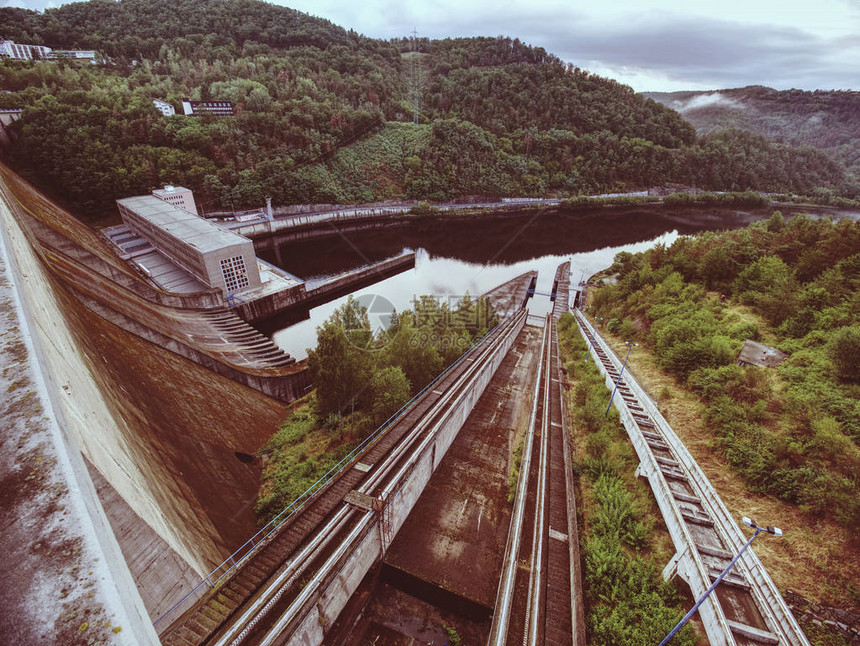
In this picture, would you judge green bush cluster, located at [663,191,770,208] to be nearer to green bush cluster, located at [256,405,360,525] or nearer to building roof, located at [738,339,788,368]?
building roof, located at [738,339,788,368]

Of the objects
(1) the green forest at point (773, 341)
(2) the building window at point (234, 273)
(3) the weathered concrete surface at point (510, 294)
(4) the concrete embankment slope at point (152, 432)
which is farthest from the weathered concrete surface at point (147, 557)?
(3) the weathered concrete surface at point (510, 294)

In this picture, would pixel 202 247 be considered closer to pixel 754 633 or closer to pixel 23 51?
pixel 754 633

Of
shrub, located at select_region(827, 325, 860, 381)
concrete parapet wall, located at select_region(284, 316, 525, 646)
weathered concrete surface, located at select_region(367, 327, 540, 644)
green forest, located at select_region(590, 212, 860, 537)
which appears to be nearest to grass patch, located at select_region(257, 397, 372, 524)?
concrete parapet wall, located at select_region(284, 316, 525, 646)

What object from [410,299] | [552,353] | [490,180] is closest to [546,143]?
[490,180]

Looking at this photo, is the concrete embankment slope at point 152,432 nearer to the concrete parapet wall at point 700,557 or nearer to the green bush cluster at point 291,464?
the green bush cluster at point 291,464

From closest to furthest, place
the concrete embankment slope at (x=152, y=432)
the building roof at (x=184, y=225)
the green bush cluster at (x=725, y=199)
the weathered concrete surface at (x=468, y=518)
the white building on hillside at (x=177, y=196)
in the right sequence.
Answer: the concrete embankment slope at (x=152, y=432)
the weathered concrete surface at (x=468, y=518)
the building roof at (x=184, y=225)
the white building on hillside at (x=177, y=196)
the green bush cluster at (x=725, y=199)

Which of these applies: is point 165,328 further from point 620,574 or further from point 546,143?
point 546,143
